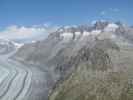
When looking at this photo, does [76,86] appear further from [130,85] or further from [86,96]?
[130,85]

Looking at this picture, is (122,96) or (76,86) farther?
(76,86)

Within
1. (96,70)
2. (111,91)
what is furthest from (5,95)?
(111,91)

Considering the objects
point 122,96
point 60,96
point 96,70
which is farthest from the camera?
point 96,70

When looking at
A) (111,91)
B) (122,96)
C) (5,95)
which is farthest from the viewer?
(5,95)

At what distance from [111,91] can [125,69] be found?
A: 27.6m

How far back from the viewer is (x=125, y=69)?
110500 mm

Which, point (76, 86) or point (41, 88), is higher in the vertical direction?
point (76, 86)

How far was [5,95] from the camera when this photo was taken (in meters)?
146

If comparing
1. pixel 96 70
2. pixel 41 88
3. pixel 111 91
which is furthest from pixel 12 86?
pixel 111 91

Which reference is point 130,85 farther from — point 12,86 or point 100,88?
point 12,86

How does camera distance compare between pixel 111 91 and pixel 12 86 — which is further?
pixel 12 86

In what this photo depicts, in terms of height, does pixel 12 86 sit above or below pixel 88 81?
below

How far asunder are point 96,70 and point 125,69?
13217 millimetres

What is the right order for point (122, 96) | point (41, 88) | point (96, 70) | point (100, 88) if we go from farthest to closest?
point (41, 88), point (96, 70), point (100, 88), point (122, 96)
